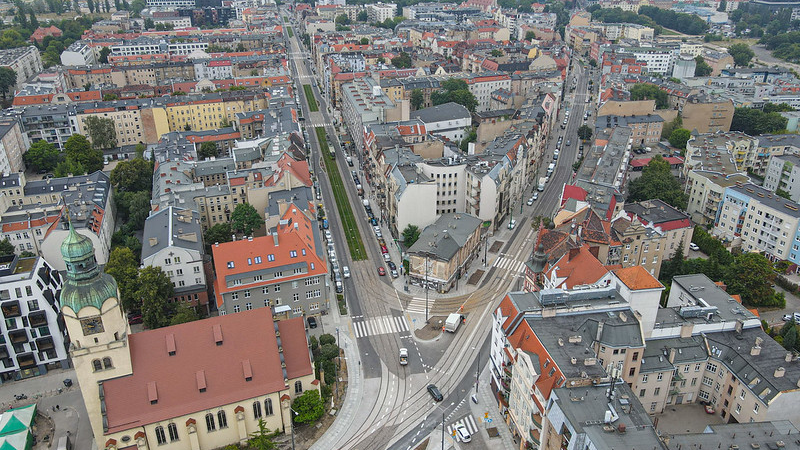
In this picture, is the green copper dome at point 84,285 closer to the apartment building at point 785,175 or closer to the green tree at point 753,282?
the green tree at point 753,282

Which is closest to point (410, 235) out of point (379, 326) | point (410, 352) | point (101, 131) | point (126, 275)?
point (379, 326)

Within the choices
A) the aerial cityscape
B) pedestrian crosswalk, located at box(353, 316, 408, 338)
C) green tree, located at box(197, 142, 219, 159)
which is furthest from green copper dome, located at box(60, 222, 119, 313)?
green tree, located at box(197, 142, 219, 159)

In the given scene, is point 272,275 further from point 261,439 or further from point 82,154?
point 82,154

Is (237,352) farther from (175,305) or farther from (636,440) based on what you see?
(636,440)

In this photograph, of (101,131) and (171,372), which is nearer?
(171,372)

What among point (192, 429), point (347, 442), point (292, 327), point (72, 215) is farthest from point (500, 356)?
point (72, 215)

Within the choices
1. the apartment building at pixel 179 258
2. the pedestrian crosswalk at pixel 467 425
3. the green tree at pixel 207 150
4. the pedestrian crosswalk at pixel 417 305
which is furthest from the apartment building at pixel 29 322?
the green tree at pixel 207 150

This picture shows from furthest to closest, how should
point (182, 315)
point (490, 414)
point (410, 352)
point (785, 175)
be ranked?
point (785, 175) < point (410, 352) < point (182, 315) < point (490, 414)
